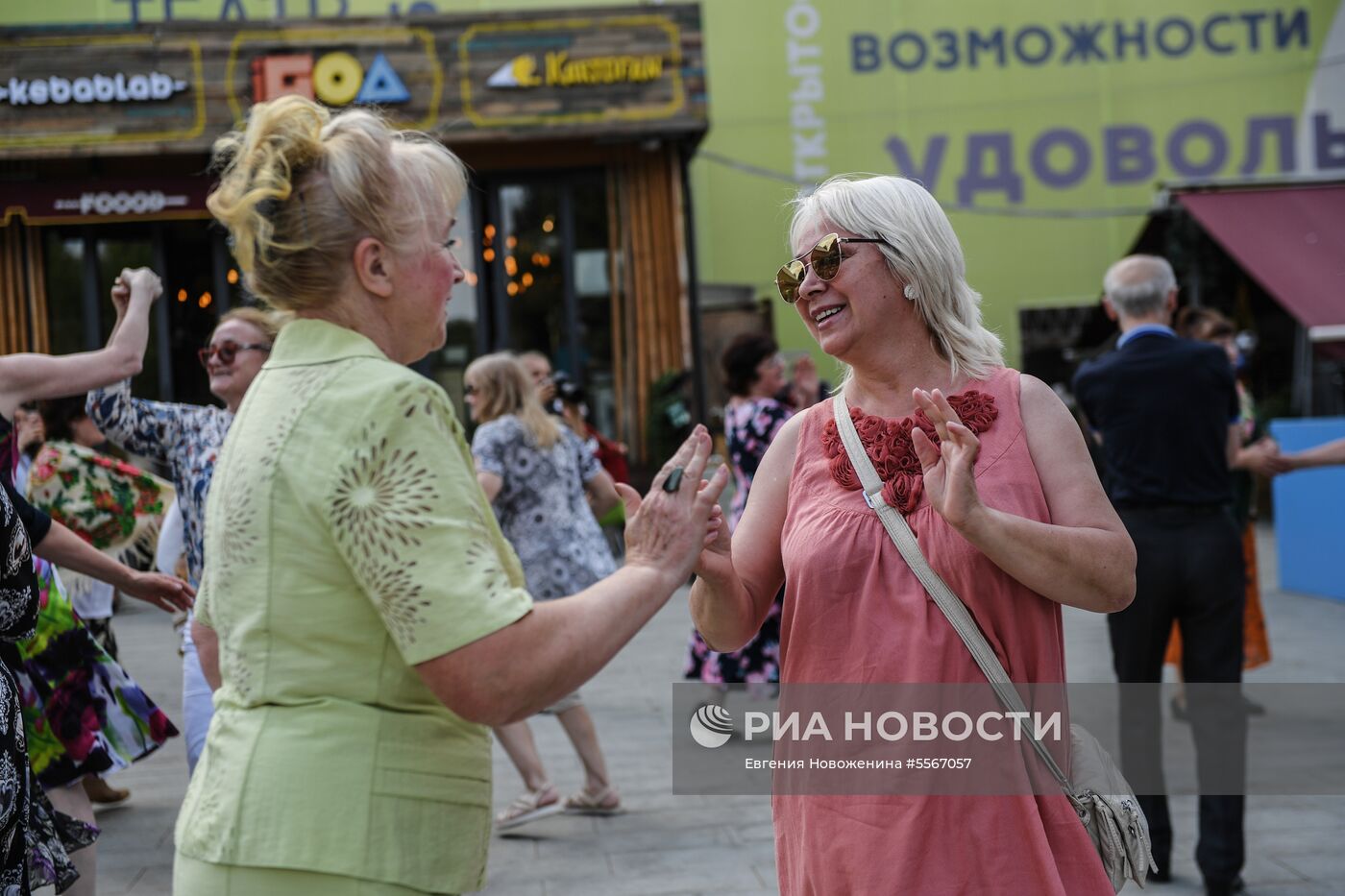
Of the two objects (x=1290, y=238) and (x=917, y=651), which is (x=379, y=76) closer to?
(x=1290, y=238)

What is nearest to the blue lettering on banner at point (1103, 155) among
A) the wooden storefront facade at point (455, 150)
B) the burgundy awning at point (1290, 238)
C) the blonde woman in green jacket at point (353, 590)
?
the burgundy awning at point (1290, 238)

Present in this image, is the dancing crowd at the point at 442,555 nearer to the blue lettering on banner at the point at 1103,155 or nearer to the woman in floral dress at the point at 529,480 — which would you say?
the woman in floral dress at the point at 529,480

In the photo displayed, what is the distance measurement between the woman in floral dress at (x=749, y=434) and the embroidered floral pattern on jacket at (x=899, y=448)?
152 inches

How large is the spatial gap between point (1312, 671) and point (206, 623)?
752 centimetres

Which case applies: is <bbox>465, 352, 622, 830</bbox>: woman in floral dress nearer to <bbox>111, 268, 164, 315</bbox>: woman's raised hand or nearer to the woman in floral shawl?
the woman in floral shawl

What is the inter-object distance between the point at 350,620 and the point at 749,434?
4.94 m

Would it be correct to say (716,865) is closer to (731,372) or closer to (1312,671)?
(731,372)

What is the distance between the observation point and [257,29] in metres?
14.0

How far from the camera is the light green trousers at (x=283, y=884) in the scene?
171cm

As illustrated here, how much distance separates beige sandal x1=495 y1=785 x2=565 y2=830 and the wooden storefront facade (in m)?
9.20

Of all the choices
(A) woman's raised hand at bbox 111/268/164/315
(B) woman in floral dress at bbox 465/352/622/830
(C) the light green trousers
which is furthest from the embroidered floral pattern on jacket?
(B) woman in floral dress at bbox 465/352/622/830

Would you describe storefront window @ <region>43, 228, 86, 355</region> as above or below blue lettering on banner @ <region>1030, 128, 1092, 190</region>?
below

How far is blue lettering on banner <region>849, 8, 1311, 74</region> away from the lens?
695 inches

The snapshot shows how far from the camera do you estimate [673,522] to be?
6.21 feet
